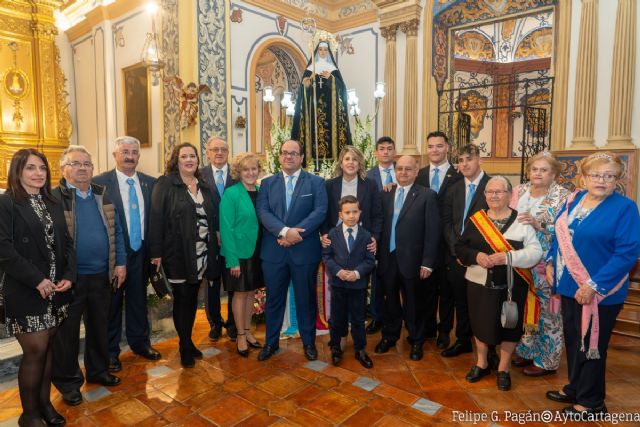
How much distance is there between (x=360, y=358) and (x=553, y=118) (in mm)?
5263

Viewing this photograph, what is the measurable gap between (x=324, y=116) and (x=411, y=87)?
9.78 ft

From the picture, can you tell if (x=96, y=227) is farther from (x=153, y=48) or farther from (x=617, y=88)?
(x=617, y=88)

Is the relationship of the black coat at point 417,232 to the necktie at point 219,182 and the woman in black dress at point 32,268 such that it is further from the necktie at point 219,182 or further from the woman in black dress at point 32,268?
the woman in black dress at point 32,268

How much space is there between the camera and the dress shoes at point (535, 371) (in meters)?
2.95

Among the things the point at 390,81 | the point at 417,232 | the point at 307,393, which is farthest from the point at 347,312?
the point at 390,81

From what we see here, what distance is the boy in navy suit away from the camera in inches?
119

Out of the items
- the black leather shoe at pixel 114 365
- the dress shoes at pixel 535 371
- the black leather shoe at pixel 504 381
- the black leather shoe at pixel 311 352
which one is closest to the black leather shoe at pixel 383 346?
the black leather shoe at pixel 311 352

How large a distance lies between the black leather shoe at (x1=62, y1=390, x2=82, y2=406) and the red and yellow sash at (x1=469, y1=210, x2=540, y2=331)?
269cm

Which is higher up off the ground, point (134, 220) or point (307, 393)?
point (134, 220)

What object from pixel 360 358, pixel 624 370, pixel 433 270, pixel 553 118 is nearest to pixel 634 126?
pixel 553 118

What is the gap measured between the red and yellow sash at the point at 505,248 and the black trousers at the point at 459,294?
454 millimetres

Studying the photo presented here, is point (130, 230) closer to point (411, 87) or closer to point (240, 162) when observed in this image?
point (240, 162)

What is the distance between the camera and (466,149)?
122 inches

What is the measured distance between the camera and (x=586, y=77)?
5.99 meters
